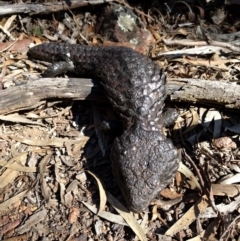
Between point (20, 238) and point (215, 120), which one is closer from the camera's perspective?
point (20, 238)

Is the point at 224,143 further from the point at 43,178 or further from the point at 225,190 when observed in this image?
the point at 43,178

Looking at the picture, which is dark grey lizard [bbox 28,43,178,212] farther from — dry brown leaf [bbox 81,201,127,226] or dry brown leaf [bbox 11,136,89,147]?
dry brown leaf [bbox 11,136,89,147]

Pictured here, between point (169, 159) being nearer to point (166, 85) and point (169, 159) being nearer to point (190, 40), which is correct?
point (166, 85)

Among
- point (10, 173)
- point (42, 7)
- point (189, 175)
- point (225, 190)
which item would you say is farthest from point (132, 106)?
point (42, 7)

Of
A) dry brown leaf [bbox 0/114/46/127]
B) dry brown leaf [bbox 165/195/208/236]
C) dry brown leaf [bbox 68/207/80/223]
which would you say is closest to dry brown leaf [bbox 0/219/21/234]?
dry brown leaf [bbox 68/207/80/223]

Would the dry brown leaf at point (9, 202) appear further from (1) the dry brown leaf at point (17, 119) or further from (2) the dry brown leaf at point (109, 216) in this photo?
(1) the dry brown leaf at point (17, 119)

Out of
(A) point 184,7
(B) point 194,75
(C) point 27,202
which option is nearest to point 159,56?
(B) point 194,75
